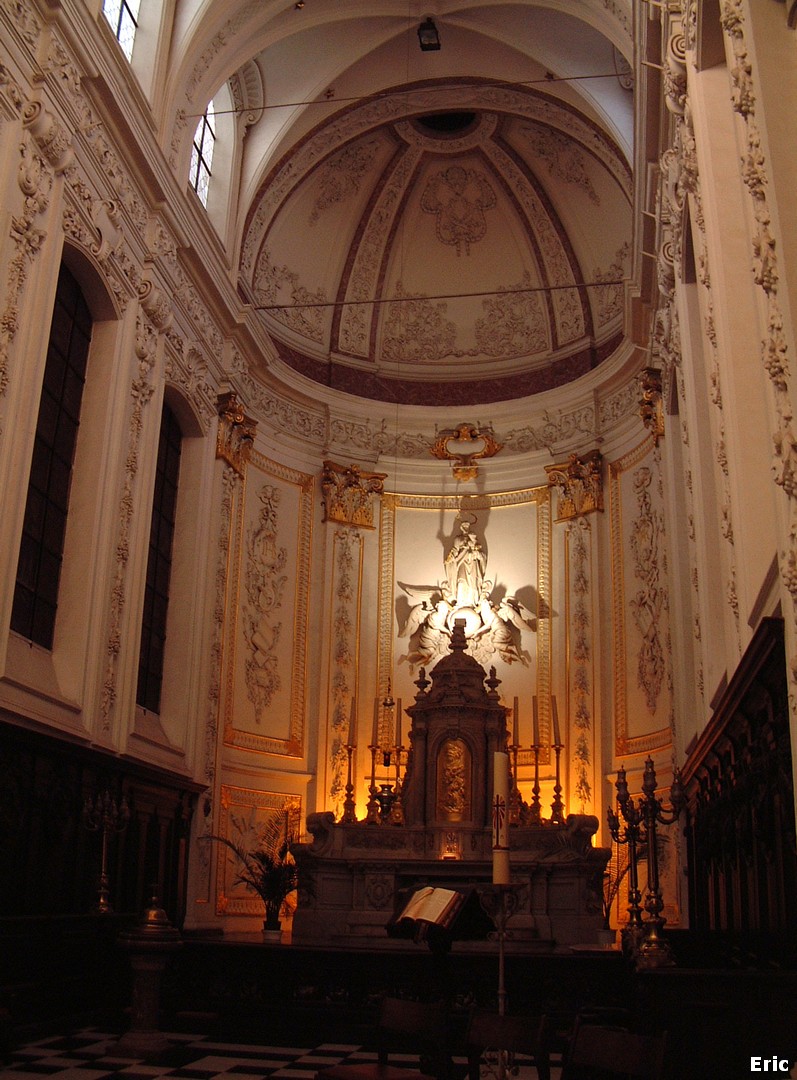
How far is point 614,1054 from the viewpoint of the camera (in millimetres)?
4070

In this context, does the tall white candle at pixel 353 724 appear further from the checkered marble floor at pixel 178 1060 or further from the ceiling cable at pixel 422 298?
the checkered marble floor at pixel 178 1060

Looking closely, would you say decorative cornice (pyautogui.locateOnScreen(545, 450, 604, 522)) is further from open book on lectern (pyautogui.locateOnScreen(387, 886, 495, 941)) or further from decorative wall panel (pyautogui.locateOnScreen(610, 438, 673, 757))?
open book on lectern (pyautogui.locateOnScreen(387, 886, 495, 941))

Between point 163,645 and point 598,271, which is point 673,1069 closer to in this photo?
point 163,645

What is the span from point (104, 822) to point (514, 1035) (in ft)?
22.3

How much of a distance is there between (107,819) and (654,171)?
353 inches

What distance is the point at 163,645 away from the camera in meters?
13.9

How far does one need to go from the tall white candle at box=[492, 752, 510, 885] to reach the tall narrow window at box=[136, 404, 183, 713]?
835 centimetres

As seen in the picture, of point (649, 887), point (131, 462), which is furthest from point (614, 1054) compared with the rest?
point (131, 462)

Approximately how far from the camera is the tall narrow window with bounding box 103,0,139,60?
12391 millimetres

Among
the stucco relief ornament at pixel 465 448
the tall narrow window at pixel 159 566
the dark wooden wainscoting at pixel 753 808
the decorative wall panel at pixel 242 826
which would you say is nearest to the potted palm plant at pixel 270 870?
the decorative wall panel at pixel 242 826

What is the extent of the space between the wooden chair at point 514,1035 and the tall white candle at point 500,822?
64 centimetres

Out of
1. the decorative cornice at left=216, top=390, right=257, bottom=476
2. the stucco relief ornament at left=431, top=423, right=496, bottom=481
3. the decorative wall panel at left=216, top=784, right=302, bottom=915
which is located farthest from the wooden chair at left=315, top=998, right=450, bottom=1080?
the stucco relief ornament at left=431, top=423, right=496, bottom=481

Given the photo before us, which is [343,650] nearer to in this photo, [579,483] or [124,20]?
[579,483]

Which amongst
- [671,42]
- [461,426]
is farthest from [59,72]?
[461,426]
